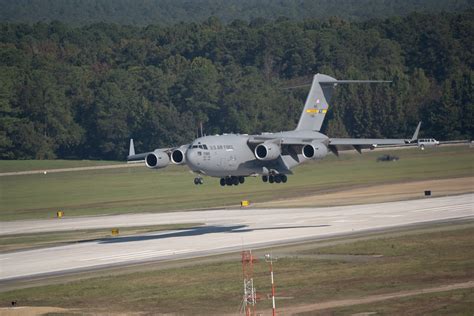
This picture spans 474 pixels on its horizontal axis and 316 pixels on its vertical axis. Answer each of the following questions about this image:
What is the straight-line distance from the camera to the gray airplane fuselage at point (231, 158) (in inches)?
2227

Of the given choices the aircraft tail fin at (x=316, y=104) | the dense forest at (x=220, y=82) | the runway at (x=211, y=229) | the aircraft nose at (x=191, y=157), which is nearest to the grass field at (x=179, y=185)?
the runway at (x=211, y=229)

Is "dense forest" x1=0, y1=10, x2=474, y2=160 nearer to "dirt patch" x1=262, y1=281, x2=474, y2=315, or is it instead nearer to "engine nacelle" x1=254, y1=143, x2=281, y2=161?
"engine nacelle" x1=254, y1=143, x2=281, y2=161

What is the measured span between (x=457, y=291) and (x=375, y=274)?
5.65m

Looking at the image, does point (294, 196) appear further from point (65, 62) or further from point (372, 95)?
point (65, 62)

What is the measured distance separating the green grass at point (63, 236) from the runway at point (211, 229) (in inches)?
79.5

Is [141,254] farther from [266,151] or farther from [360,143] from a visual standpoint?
[360,143]

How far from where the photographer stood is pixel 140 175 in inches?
4028

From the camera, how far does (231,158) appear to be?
58000 millimetres

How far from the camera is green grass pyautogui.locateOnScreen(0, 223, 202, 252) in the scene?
62188 millimetres

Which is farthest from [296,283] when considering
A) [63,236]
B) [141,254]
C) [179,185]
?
[179,185]

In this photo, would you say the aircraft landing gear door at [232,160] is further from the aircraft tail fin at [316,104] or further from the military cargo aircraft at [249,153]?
the aircraft tail fin at [316,104]

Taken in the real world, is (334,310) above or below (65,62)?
below

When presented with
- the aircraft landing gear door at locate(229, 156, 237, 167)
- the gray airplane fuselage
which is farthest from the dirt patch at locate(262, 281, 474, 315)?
the aircraft landing gear door at locate(229, 156, 237, 167)

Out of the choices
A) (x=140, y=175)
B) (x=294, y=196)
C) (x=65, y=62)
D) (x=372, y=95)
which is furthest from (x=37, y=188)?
(x=65, y=62)
